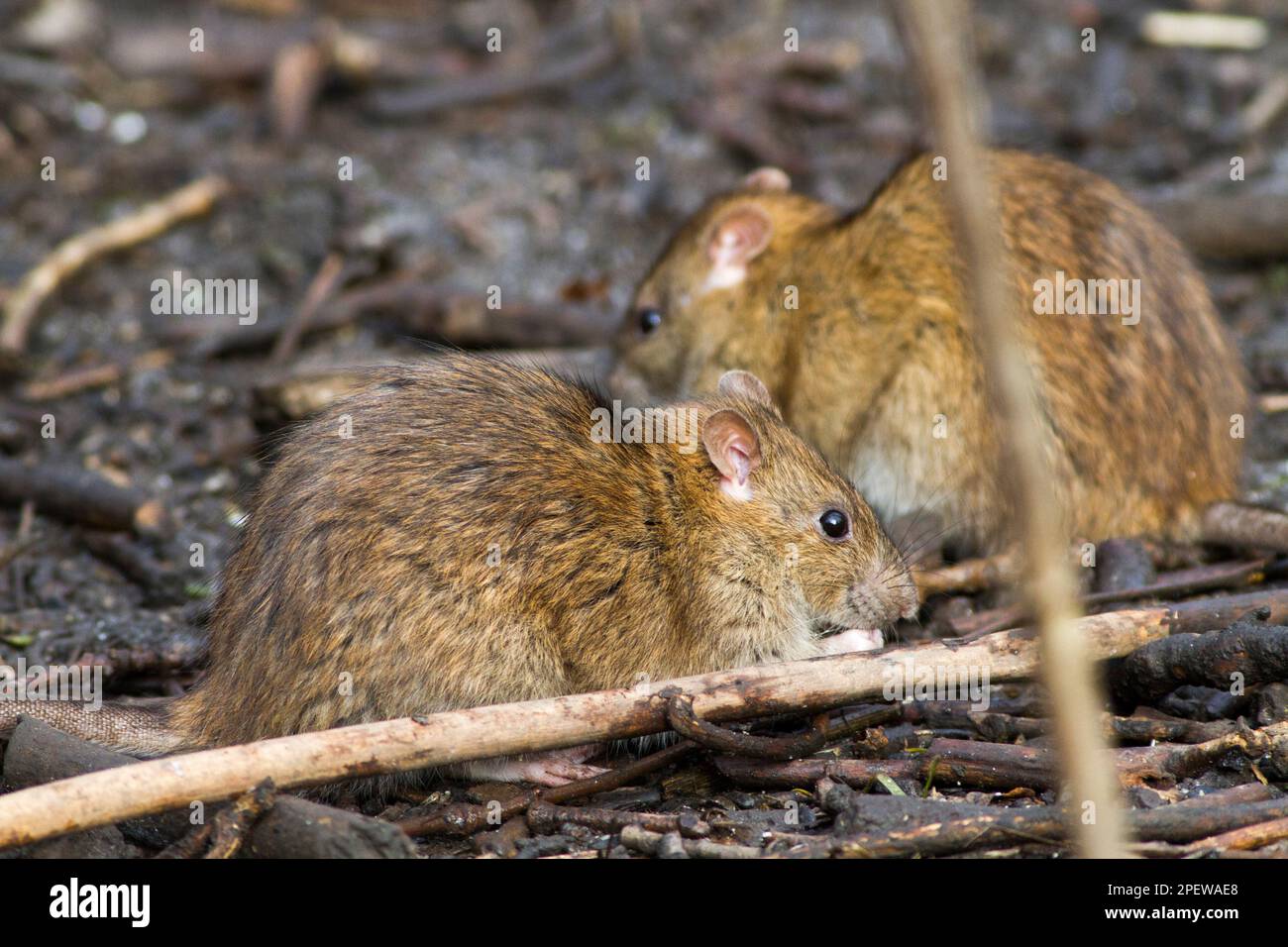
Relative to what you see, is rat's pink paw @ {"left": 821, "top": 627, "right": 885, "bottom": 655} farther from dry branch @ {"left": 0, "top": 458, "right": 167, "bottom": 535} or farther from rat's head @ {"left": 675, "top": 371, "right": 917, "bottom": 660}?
dry branch @ {"left": 0, "top": 458, "right": 167, "bottom": 535}

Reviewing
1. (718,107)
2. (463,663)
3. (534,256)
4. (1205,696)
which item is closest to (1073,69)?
(718,107)

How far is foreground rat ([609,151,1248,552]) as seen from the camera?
19.6 feet

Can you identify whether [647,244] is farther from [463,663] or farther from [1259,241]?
[463,663]

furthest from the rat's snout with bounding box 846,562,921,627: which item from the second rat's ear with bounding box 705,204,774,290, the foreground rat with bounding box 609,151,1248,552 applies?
the second rat's ear with bounding box 705,204,774,290

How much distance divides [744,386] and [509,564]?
1.74 meters

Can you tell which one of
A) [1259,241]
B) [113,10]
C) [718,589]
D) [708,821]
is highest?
[113,10]

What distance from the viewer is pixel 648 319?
787cm

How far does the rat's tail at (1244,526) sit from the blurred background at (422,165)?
0.94m

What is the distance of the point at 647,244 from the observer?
9758 millimetres

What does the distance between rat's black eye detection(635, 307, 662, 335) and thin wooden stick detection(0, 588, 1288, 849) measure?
3.49 metres

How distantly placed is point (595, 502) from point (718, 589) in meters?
0.59
